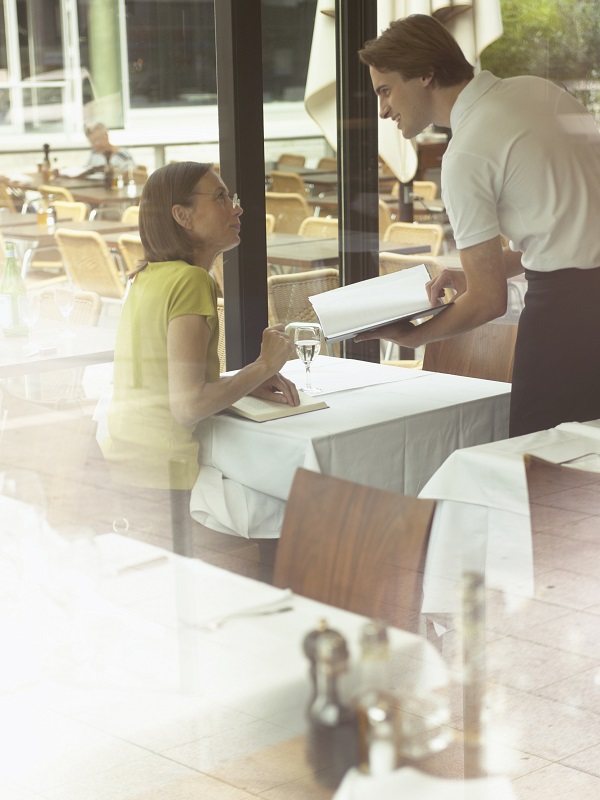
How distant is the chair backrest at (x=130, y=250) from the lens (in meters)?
1.12

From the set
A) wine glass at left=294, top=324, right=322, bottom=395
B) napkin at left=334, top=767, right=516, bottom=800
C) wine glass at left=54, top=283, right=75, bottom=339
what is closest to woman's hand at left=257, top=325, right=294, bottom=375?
wine glass at left=294, top=324, right=322, bottom=395

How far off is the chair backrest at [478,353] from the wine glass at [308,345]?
16 cm

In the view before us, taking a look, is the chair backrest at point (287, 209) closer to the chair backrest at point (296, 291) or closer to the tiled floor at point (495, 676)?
the chair backrest at point (296, 291)

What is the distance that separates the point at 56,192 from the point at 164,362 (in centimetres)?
21

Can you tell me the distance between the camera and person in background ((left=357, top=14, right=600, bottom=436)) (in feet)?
3.88

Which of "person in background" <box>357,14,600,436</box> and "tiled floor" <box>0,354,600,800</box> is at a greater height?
"person in background" <box>357,14,600,436</box>

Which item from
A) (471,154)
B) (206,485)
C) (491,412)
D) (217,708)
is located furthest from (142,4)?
(217,708)

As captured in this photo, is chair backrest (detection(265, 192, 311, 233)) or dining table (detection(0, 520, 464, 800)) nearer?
dining table (detection(0, 520, 464, 800))

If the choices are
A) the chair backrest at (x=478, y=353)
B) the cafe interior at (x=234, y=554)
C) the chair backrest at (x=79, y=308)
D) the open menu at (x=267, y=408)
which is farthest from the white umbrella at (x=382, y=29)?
the chair backrest at (x=79, y=308)

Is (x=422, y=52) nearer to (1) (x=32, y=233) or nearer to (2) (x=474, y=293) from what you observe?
(2) (x=474, y=293)

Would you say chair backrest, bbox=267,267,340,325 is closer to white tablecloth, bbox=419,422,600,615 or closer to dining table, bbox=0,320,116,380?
white tablecloth, bbox=419,422,600,615

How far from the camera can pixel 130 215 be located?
115 centimetres

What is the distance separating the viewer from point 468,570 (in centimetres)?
115

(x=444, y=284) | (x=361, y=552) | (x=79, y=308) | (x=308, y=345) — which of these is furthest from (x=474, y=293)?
(x=79, y=308)
